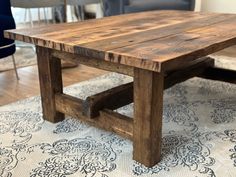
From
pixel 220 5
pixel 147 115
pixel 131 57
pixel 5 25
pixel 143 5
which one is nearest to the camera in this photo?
pixel 131 57

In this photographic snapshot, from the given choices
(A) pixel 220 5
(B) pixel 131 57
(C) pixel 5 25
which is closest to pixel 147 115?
(B) pixel 131 57

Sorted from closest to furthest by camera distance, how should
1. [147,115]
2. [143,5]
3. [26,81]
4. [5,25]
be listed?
[147,115] → [5,25] → [26,81] → [143,5]

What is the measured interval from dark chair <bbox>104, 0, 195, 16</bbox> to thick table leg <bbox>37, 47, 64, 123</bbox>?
1.56 m

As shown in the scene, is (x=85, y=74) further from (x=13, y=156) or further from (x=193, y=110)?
(x=13, y=156)

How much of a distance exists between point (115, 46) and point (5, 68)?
1.75 m

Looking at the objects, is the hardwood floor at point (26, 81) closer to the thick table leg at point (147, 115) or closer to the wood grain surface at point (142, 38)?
the wood grain surface at point (142, 38)

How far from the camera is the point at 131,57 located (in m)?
1.04

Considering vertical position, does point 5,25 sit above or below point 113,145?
above

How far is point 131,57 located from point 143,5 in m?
2.02

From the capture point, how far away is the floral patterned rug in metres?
1.22

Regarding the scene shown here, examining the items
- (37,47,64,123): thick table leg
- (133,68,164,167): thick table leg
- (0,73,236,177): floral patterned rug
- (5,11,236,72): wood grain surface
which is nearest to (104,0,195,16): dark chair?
(5,11,236,72): wood grain surface

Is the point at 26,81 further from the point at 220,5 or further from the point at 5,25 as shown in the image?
the point at 220,5

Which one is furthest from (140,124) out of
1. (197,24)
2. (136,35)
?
(197,24)

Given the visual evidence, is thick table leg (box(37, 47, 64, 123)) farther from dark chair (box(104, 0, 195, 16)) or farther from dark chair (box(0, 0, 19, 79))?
dark chair (box(104, 0, 195, 16))
